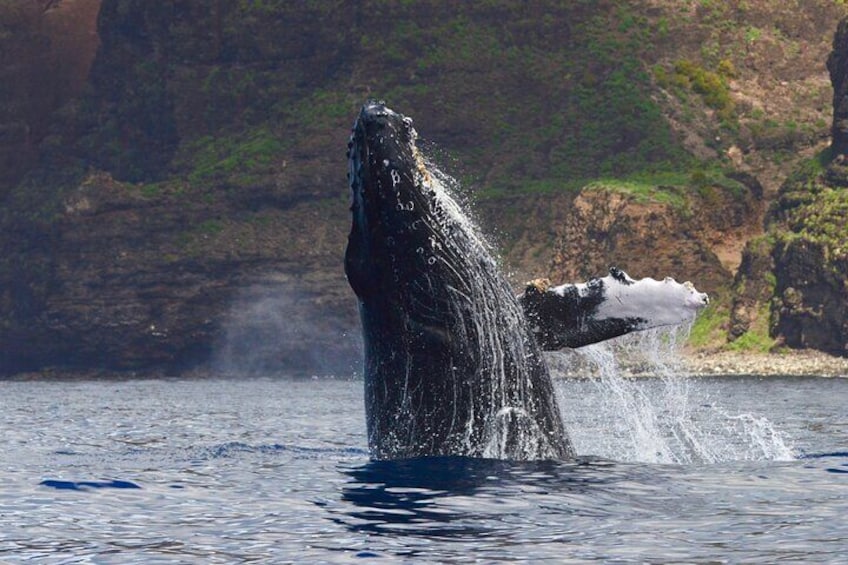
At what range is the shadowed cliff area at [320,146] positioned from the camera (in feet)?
391

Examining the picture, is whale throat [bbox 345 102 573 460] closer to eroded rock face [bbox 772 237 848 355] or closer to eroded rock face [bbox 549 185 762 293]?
eroded rock face [bbox 772 237 848 355]

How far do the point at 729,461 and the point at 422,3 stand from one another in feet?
421

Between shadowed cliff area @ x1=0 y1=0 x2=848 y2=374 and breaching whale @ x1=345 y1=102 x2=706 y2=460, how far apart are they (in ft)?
309

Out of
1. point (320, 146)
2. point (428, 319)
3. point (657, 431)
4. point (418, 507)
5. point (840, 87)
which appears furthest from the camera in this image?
point (320, 146)

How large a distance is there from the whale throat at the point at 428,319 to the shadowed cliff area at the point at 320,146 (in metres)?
94.1

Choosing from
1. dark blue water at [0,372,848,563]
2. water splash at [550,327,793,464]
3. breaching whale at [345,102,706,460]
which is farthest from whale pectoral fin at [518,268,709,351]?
dark blue water at [0,372,848,563]

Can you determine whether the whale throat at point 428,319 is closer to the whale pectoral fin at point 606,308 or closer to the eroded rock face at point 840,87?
the whale pectoral fin at point 606,308

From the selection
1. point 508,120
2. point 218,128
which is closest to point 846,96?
point 508,120

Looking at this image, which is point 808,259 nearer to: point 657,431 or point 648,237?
point 648,237

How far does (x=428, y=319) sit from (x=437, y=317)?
9 cm

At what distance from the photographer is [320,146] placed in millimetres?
130750

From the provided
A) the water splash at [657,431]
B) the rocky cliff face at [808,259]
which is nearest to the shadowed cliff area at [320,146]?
the rocky cliff face at [808,259]

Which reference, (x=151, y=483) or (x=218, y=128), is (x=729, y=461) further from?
(x=218, y=128)

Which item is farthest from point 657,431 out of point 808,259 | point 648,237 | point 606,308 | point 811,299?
point 648,237
